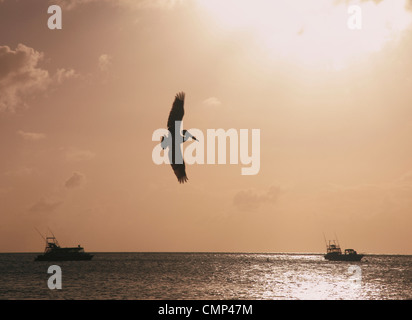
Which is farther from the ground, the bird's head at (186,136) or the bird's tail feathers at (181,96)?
the bird's tail feathers at (181,96)

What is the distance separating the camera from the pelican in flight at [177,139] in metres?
16.7

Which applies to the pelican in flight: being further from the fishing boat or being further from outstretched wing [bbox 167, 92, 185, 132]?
the fishing boat

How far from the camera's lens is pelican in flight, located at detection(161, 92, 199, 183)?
658 inches

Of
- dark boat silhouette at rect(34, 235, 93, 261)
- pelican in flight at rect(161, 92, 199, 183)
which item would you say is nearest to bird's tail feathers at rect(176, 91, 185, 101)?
pelican in flight at rect(161, 92, 199, 183)

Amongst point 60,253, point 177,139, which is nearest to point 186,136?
point 177,139

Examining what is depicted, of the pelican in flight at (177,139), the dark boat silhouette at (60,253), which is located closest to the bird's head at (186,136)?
the pelican in flight at (177,139)

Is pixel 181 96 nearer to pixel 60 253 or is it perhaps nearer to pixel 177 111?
pixel 177 111

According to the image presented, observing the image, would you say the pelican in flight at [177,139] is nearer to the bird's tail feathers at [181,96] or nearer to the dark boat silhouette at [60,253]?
the bird's tail feathers at [181,96]
